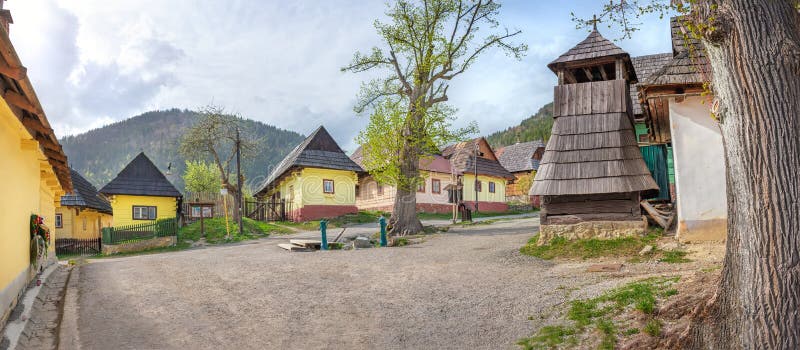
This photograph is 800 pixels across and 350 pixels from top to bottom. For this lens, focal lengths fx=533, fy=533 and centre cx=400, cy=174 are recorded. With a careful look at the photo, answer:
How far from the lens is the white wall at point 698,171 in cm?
1149

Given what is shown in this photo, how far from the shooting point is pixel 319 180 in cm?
3312

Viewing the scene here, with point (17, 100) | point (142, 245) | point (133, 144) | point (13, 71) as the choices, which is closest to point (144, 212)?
point (142, 245)

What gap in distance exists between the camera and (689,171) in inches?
465

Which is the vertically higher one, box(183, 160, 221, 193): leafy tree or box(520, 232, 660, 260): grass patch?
box(183, 160, 221, 193): leafy tree

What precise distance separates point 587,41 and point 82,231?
31.1 metres

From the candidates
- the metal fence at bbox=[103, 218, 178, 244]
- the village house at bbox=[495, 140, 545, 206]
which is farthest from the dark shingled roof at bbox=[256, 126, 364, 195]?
the village house at bbox=[495, 140, 545, 206]

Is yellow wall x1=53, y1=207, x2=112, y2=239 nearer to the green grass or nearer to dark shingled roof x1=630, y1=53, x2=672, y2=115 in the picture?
the green grass

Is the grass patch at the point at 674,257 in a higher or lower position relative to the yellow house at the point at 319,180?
lower

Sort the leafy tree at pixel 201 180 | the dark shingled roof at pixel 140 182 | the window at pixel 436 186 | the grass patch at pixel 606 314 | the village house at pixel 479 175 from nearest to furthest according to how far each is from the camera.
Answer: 1. the grass patch at pixel 606 314
2. the dark shingled roof at pixel 140 182
3. the window at pixel 436 186
4. the village house at pixel 479 175
5. the leafy tree at pixel 201 180

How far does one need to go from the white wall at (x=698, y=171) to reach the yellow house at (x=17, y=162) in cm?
1205

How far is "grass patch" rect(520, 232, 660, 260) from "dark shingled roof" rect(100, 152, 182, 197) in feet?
85.9

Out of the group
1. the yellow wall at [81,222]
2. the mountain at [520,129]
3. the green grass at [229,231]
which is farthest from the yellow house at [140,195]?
the mountain at [520,129]

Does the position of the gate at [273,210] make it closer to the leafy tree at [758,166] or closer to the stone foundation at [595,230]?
the stone foundation at [595,230]

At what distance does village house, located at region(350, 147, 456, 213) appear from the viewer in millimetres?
34156
